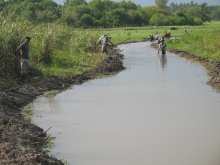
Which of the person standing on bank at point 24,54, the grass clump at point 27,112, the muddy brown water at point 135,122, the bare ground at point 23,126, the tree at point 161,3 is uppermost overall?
the tree at point 161,3

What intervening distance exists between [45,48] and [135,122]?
9448 millimetres

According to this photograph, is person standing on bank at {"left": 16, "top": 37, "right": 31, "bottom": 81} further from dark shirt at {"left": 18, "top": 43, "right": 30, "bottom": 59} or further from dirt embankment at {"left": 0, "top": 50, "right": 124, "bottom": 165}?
dirt embankment at {"left": 0, "top": 50, "right": 124, "bottom": 165}

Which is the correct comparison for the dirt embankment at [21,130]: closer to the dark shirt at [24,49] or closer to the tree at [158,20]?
the dark shirt at [24,49]

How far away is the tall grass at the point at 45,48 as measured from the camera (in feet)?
48.2

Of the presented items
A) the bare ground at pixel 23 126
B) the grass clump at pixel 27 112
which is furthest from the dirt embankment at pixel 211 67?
the grass clump at pixel 27 112

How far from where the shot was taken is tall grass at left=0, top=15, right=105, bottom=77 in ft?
48.2

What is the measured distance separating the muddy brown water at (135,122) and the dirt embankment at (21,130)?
1.25ft

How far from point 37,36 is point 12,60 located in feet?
13.3

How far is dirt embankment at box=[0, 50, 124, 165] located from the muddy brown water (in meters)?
0.38

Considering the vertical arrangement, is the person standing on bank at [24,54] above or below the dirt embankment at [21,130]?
above

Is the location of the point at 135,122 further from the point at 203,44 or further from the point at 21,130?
the point at 203,44

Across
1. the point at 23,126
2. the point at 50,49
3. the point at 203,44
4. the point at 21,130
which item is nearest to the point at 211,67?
the point at 50,49

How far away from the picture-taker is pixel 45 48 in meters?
18.6

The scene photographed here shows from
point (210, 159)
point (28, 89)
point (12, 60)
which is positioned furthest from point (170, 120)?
point (12, 60)
